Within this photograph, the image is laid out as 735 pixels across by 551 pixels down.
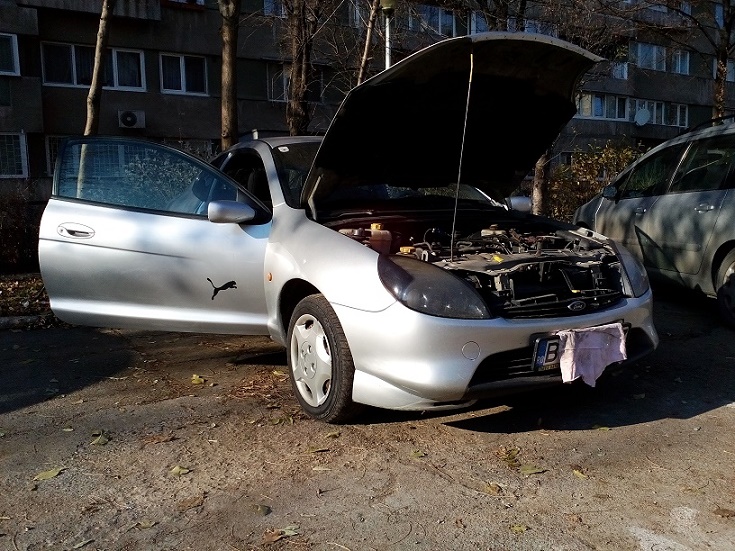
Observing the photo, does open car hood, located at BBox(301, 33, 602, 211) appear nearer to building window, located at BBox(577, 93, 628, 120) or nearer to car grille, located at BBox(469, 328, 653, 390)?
car grille, located at BBox(469, 328, 653, 390)

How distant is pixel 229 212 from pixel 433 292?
155 centimetres

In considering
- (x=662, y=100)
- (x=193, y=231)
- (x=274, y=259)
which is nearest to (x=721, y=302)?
(x=274, y=259)

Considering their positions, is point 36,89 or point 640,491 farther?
point 36,89

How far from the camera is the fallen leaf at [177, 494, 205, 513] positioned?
3.08 metres

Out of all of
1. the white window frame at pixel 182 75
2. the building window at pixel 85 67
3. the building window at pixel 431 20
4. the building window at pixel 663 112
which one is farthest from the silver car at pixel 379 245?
the building window at pixel 663 112

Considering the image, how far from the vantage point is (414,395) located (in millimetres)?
3551

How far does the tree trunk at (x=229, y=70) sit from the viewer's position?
9.27 metres

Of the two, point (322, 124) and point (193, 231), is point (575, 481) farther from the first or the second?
point (322, 124)

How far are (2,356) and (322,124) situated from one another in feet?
60.5

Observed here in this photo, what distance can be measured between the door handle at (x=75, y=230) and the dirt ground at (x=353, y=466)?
101 cm

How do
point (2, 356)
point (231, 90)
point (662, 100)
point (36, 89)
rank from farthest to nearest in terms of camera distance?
point (662, 100), point (36, 89), point (231, 90), point (2, 356)

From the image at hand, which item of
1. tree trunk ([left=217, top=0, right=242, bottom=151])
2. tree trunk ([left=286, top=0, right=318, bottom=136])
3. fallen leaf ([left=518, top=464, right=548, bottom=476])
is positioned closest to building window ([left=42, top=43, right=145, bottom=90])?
tree trunk ([left=286, top=0, right=318, bottom=136])

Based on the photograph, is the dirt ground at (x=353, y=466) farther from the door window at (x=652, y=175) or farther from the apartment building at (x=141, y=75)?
the apartment building at (x=141, y=75)

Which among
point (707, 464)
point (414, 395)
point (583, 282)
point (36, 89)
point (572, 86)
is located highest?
point (36, 89)
